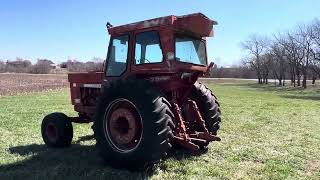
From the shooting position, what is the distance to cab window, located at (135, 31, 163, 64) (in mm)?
7719

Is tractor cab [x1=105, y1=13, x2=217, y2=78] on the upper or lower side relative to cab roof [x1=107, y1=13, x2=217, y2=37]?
lower

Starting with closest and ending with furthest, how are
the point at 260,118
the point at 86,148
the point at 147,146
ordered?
the point at 147,146
the point at 86,148
the point at 260,118

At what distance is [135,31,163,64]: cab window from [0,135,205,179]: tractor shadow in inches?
73.7

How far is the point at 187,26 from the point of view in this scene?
7602 mm

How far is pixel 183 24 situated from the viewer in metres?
7.56

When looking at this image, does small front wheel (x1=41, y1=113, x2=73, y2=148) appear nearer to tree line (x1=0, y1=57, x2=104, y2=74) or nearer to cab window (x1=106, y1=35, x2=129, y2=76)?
cab window (x1=106, y1=35, x2=129, y2=76)

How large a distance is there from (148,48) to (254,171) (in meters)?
2.81

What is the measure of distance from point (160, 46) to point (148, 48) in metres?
0.33

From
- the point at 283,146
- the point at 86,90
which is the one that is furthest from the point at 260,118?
the point at 86,90

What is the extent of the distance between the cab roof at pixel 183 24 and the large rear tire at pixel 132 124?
105cm

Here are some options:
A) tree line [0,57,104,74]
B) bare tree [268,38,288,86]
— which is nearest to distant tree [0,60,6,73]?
tree line [0,57,104,74]

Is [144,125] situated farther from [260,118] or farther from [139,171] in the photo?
[260,118]

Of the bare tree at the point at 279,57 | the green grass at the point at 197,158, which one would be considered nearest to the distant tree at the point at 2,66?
the bare tree at the point at 279,57

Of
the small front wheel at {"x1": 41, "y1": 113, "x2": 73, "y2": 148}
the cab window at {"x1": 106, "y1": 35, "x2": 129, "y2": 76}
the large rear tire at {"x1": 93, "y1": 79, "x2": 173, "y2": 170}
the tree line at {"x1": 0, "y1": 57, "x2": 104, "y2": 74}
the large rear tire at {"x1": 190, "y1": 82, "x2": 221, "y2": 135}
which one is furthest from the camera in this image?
the tree line at {"x1": 0, "y1": 57, "x2": 104, "y2": 74}
